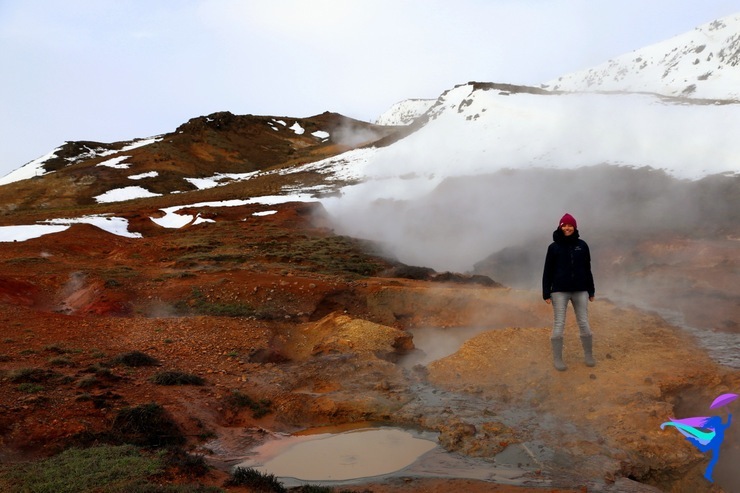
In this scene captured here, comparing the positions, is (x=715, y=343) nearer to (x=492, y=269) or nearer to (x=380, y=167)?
(x=492, y=269)

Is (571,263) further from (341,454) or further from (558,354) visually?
(341,454)

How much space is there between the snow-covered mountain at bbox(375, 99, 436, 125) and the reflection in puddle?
369 ft

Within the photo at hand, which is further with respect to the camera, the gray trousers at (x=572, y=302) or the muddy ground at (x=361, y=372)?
the gray trousers at (x=572, y=302)

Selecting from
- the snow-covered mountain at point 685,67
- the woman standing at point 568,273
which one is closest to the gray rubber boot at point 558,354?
the woman standing at point 568,273

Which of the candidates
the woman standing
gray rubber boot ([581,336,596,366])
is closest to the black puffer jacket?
the woman standing

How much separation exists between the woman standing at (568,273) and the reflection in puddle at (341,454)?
2442 mm

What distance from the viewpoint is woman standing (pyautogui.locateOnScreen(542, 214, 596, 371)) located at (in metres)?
6.49

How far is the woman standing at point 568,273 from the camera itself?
6.49m

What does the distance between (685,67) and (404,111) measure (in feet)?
296

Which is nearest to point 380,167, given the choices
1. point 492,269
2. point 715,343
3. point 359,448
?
point 492,269

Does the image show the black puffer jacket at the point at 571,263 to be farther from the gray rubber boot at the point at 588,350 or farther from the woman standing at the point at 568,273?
the gray rubber boot at the point at 588,350

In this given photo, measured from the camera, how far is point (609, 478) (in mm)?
4816

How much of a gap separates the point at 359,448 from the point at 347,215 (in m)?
22.3

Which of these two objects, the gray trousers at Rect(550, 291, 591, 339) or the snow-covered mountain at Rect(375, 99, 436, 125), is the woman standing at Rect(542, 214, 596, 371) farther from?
the snow-covered mountain at Rect(375, 99, 436, 125)
